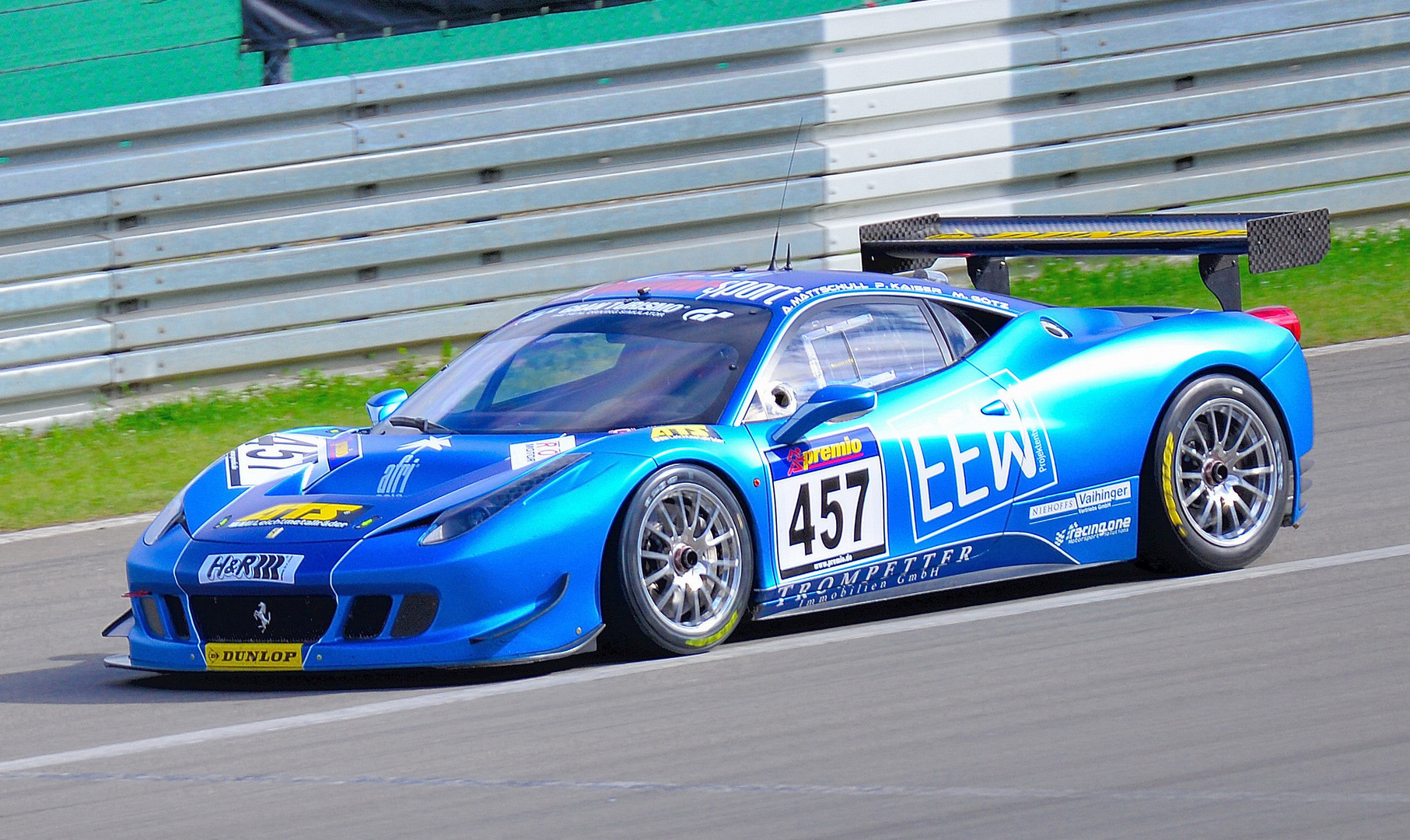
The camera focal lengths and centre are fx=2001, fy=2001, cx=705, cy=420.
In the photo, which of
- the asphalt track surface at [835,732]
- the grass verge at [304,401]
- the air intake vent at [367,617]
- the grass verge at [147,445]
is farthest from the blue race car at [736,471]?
the grass verge at [304,401]

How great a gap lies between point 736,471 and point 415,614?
3.46 feet

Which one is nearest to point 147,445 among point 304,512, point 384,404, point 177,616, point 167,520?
point 384,404

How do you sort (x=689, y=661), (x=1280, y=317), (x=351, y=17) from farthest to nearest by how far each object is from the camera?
(x=351, y=17) → (x=1280, y=317) → (x=689, y=661)

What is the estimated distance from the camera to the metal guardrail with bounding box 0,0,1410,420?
10.9 m

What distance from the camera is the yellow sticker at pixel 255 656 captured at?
556 cm

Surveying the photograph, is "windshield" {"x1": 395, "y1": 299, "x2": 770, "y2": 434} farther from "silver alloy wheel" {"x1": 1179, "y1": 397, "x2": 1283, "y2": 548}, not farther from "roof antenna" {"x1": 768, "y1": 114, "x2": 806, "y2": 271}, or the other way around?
"silver alloy wheel" {"x1": 1179, "y1": 397, "x2": 1283, "y2": 548}

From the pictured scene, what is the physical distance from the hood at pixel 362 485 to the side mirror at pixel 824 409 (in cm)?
61

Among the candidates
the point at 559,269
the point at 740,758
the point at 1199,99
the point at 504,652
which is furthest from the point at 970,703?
the point at 1199,99

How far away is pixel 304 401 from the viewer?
1105 centimetres

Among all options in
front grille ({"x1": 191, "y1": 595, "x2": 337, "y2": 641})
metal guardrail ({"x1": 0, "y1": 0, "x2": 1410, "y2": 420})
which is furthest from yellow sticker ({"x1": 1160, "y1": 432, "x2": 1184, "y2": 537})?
metal guardrail ({"x1": 0, "y1": 0, "x2": 1410, "y2": 420})

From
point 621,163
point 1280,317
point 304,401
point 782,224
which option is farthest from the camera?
point 782,224

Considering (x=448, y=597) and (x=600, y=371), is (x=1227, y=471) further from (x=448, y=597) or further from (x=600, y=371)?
(x=448, y=597)

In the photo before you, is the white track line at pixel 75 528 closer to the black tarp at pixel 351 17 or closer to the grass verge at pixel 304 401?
the grass verge at pixel 304 401

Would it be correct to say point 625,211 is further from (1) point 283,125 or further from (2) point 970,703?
(2) point 970,703
